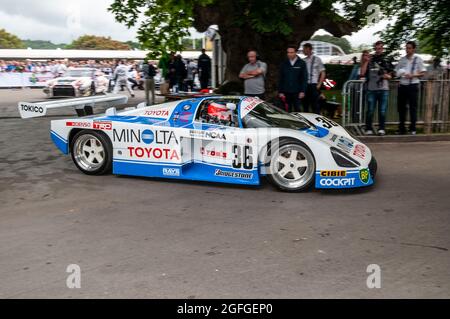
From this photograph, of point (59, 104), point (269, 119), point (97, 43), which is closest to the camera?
point (269, 119)

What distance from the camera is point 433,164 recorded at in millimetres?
7746

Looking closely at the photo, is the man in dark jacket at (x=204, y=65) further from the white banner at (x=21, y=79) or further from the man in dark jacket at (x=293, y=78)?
the white banner at (x=21, y=79)

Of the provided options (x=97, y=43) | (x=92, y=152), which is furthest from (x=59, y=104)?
(x=97, y=43)

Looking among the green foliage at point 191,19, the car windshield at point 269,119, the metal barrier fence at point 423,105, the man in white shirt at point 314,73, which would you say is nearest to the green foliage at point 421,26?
the green foliage at point 191,19

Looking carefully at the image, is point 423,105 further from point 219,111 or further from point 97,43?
point 97,43

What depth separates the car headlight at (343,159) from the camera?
20.0 feet

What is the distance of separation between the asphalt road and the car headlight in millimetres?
374

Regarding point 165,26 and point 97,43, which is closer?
point 165,26

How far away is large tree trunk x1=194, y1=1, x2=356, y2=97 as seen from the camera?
540 inches

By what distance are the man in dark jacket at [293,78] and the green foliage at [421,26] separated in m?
4.40

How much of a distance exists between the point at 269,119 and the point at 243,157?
0.72 metres

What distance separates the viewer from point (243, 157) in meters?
6.36

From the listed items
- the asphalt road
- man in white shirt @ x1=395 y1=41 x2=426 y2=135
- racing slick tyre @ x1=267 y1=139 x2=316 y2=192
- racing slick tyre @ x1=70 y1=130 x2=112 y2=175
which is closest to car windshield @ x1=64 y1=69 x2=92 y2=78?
the asphalt road
